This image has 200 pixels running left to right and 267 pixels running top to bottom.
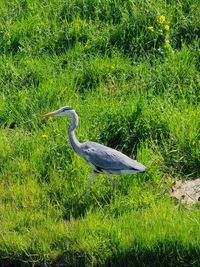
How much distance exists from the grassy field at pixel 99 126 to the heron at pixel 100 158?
0.71 feet

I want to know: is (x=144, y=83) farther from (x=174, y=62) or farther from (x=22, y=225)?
(x=22, y=225)

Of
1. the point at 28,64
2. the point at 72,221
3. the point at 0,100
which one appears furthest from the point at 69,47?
the point at 72,221

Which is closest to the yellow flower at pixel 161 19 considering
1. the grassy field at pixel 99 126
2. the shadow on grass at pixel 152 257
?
the grassy field at pixel 99 126

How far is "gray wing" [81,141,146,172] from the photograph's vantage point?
6555mm

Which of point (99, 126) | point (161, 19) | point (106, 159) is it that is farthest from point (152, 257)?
point (161, 19)

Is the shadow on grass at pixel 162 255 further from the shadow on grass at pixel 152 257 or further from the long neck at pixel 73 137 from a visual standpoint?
the long neck at pixel 73 137

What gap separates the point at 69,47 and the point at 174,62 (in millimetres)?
1314

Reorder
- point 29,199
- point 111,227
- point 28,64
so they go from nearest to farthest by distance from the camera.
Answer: point 111,227, point 29,199, point 28,64

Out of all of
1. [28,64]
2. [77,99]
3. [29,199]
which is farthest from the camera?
[28,64]

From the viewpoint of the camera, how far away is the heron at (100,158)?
6.55m

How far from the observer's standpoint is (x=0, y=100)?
810cm

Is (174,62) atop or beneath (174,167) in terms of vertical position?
atop

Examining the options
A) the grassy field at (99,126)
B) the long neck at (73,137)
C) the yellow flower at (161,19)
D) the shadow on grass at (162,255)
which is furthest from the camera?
the yellow flower at (161,19)

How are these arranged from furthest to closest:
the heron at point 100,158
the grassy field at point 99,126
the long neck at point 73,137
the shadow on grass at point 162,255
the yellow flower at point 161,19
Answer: the yellow flower at point 161,19
the long neck at point 73,137
the heron at point 100,158
the grassy field at point 99,126
the shadow on grass at point 162,255
